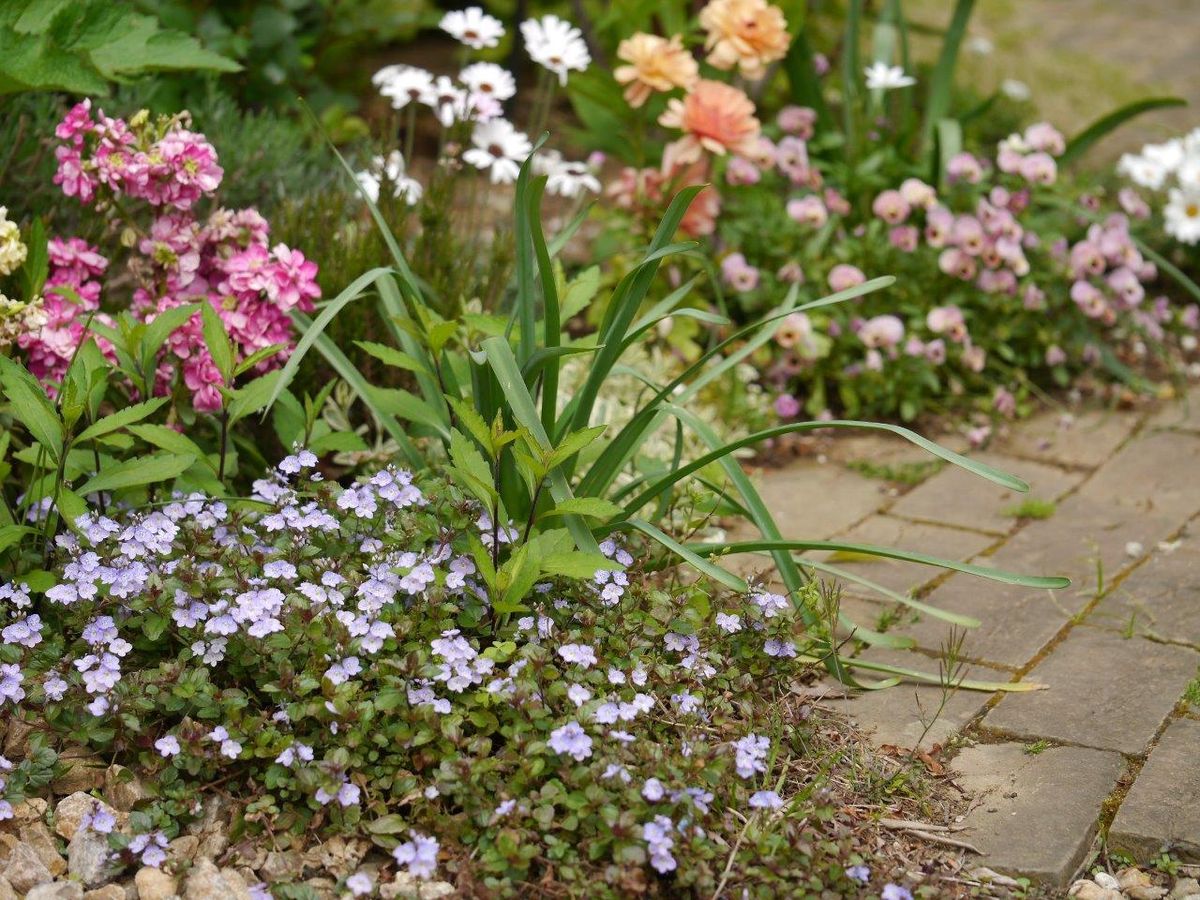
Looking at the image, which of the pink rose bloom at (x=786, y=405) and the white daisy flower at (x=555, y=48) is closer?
the white daisy flower at (x=555, y=48)

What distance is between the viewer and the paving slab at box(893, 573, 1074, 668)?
2.61 metres

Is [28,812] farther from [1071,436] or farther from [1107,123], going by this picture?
[1107,123]

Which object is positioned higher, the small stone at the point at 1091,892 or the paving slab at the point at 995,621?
the small stone at the point at 1091,892

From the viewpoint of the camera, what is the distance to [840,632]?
2625mm

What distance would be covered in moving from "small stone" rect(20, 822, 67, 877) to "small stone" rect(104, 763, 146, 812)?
0.10 meters

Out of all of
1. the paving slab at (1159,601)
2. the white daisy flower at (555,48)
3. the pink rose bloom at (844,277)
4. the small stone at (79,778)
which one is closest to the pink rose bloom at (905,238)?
the pink rose bloom at (844,277)

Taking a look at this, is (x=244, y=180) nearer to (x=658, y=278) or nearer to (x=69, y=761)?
(x=658, y=278)

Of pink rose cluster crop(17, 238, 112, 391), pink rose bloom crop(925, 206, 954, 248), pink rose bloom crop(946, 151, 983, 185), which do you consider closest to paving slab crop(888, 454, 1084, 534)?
pink rose bloom crop(925, 206, 954, 248)

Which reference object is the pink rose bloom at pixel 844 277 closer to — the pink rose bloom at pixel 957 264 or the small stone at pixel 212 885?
the pink rose bloom at pixel 957 264

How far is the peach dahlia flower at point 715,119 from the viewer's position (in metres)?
3.64

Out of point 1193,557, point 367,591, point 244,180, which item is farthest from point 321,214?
point 1193,557

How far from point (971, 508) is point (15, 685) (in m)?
2.31

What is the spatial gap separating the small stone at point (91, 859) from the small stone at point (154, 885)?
0.16 ft

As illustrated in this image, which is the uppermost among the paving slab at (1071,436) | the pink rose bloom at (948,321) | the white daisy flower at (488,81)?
the white daisy flower at (488,81)
